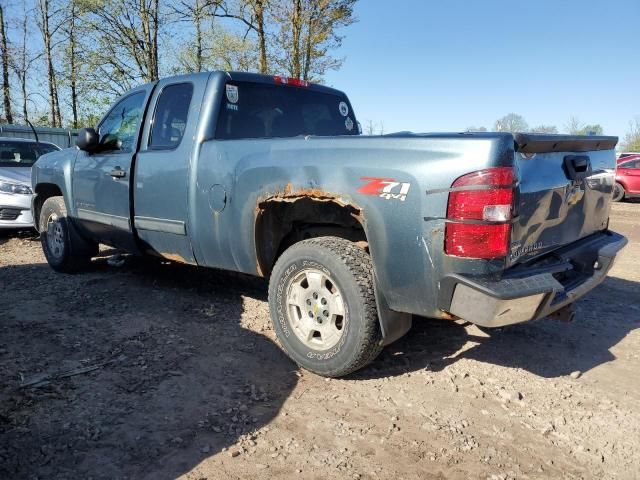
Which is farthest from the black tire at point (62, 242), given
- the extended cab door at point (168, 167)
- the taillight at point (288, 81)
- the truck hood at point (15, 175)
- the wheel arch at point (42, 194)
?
the taillight at point (288, 81)

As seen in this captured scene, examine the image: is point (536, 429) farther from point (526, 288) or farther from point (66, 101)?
point (66, 101)

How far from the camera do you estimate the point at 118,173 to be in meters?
4.55

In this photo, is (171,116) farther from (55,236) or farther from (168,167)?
(55,236)

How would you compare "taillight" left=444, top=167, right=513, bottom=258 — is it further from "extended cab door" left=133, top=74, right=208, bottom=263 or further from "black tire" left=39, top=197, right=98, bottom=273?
"black tire" left=39, top=197, right=98, bottom=273

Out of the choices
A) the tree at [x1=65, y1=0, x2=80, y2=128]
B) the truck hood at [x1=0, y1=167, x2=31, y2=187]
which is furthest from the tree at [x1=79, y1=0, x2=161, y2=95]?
the truck hood at [x1=0, y1=167, x2=31, y2=187]

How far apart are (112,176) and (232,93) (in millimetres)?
1508

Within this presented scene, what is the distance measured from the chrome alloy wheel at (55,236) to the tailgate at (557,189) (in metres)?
4.88

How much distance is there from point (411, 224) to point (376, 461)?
47.0 inches

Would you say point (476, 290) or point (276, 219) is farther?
point (276, 219)

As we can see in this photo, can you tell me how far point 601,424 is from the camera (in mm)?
2791

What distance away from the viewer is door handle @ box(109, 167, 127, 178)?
451cm

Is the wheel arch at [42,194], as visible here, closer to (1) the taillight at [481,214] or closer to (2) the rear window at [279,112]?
(2) the rear window at [279,112]

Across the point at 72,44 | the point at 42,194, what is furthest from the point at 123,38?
the point at 42,194

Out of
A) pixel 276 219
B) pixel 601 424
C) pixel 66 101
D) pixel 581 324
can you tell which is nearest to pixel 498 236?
pixel 601 424
